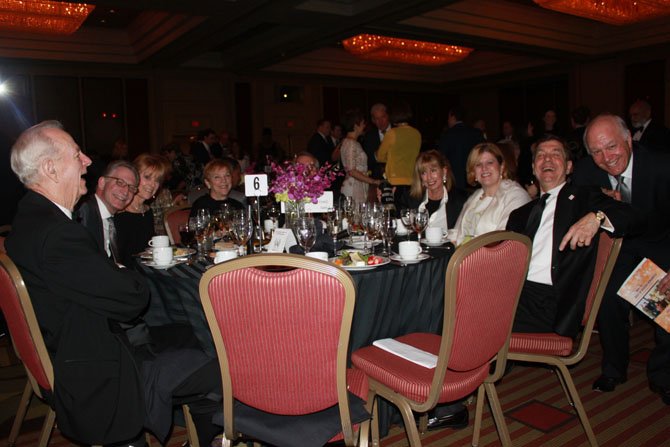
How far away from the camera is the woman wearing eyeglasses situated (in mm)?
3356

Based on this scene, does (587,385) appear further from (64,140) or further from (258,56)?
(258,56)

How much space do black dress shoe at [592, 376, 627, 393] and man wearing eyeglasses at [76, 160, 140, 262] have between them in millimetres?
2825

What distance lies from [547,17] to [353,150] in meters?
6.74

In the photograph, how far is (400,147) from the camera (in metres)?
5.98

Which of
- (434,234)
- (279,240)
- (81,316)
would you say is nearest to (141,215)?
(279,240)

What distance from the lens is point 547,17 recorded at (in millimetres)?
10945

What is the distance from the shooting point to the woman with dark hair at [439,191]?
3867 millimetres

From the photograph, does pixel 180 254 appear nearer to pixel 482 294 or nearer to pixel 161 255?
pixel 161 255

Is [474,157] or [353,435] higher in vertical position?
[474,157]

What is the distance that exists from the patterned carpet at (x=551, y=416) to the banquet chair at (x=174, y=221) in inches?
52.1

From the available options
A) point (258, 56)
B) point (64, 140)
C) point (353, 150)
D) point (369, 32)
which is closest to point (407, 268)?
point (64, 140)

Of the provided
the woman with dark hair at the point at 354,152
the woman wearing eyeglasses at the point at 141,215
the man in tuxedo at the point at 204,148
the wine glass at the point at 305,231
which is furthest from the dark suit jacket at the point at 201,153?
the wine glass at the point at 305,231

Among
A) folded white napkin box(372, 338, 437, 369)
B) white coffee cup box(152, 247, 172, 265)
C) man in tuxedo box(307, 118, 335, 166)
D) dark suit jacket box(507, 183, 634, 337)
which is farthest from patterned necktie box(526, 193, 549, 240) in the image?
man in tuxedo box(307, 118, 335, 166)

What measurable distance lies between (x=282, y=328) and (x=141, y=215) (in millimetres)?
2191
